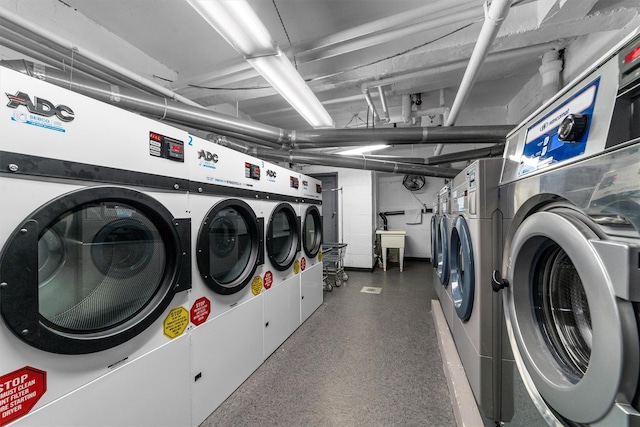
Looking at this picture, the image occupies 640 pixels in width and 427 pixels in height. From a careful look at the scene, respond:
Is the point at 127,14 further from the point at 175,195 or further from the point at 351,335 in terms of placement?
the point at 351,335

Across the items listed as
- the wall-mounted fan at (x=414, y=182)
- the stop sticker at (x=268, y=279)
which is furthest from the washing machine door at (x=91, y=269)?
the wall-mounted fan at (x=414, y=182)

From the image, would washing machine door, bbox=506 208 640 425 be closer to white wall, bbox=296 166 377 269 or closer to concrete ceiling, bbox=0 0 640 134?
concrete ceiling, bbox=0 0 640 134

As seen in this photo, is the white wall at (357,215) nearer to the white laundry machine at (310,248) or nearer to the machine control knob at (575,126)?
the white laundry machine at (310,248)

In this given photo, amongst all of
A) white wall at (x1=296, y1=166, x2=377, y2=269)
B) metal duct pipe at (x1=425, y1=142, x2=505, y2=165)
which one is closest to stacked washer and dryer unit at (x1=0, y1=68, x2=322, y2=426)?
metal duct pipe at (x1=425, y1=142, x2=505, y2=165)

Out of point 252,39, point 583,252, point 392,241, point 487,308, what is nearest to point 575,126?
point 583,252

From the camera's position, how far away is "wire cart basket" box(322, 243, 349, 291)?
12.8 ft

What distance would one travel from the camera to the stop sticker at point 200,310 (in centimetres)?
127

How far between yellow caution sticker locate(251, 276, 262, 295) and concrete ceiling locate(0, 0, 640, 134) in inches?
67.5

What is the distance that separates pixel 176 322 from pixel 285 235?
135 cm

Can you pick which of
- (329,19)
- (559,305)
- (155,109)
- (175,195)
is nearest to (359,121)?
(329,19)

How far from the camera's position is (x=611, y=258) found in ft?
1.50

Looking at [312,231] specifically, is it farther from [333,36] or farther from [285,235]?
[333,36]

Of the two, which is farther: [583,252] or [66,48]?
[66,48]

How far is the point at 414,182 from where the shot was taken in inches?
221
